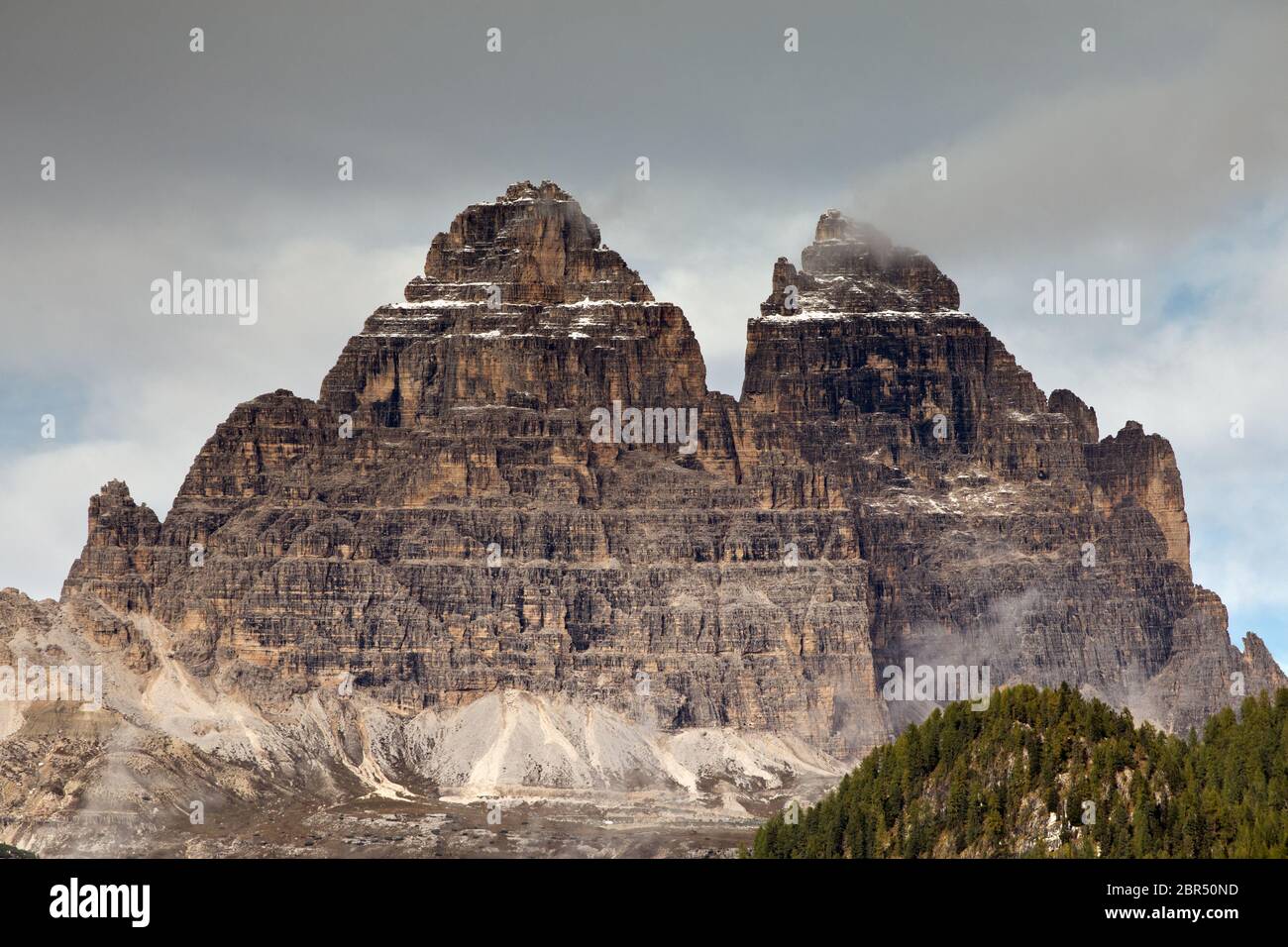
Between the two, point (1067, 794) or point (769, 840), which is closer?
point (1067, 794)

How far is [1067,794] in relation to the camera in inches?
5984

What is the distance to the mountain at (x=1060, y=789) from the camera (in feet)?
473

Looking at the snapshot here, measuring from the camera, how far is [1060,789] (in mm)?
153375

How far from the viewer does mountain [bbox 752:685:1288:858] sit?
144125 mm
